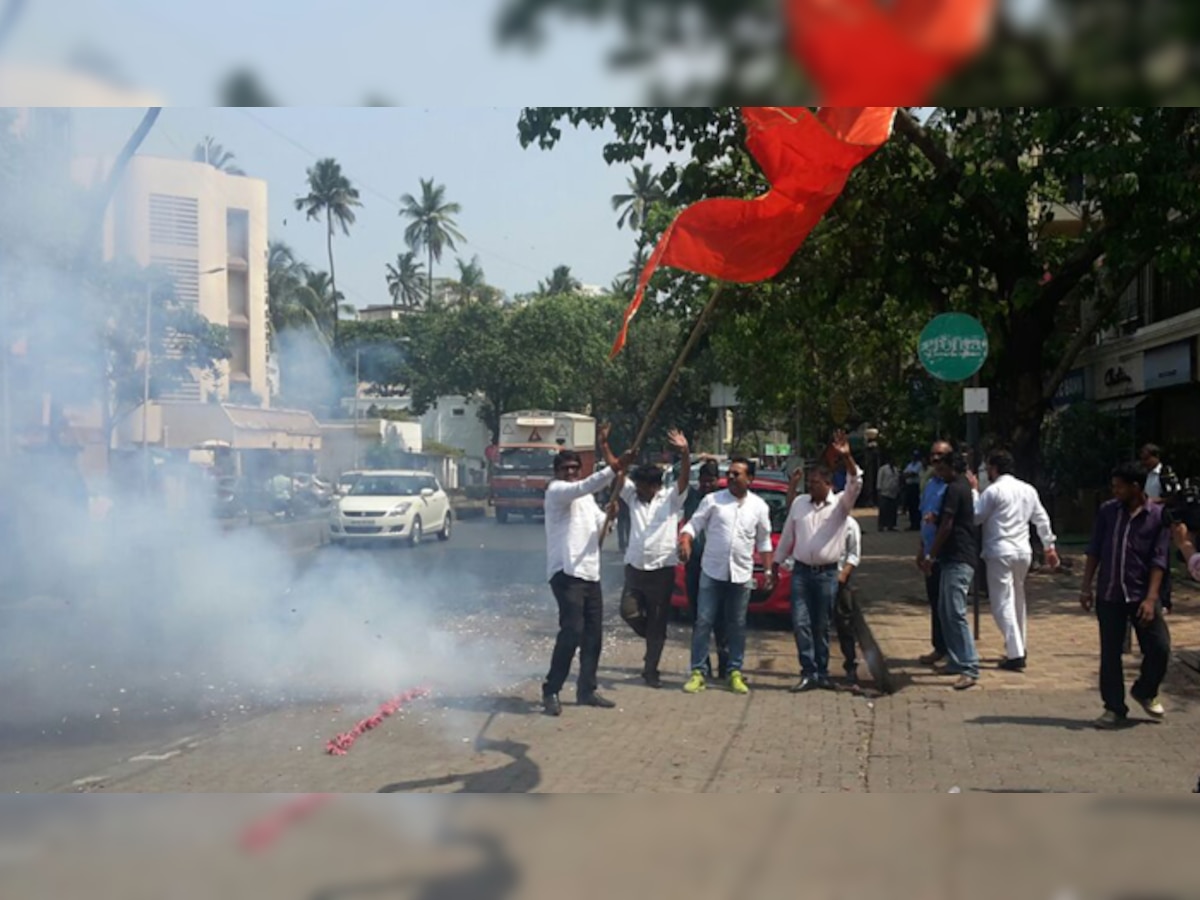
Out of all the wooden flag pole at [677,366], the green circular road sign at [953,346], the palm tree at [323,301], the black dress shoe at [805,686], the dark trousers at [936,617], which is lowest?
the black dress shoe at [805,686]

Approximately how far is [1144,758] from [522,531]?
16.8 meters

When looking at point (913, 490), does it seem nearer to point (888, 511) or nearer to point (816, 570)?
point (888, 511)

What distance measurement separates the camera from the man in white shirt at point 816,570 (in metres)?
8.56

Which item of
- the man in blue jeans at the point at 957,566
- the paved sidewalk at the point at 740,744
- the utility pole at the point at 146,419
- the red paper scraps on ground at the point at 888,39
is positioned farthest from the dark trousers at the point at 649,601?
the red paper scraps on ground at the point at 888,39

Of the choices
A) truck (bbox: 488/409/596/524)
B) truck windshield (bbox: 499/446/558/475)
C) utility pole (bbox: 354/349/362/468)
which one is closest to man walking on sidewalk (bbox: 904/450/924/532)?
truck (bbox: 488/409/596/524)

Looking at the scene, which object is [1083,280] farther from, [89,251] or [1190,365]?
[89,251]

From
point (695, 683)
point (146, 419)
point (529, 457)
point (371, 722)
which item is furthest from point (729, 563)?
point (529, 457)

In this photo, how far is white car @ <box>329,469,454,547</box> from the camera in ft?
50.6

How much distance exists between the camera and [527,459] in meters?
24.2

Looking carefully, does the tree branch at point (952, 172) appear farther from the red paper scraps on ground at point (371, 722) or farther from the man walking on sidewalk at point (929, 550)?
the red paper scraps on ground at point (371, 722)

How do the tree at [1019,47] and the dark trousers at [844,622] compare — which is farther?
the dark trousers at [844,622]

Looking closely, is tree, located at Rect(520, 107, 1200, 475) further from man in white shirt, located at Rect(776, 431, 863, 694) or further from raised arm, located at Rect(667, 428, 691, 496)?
man in white shirt, located at Rect(776, 431, 863, 694)

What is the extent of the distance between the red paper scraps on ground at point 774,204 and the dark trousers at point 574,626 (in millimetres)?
2215

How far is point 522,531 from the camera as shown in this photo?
74.5 ft
